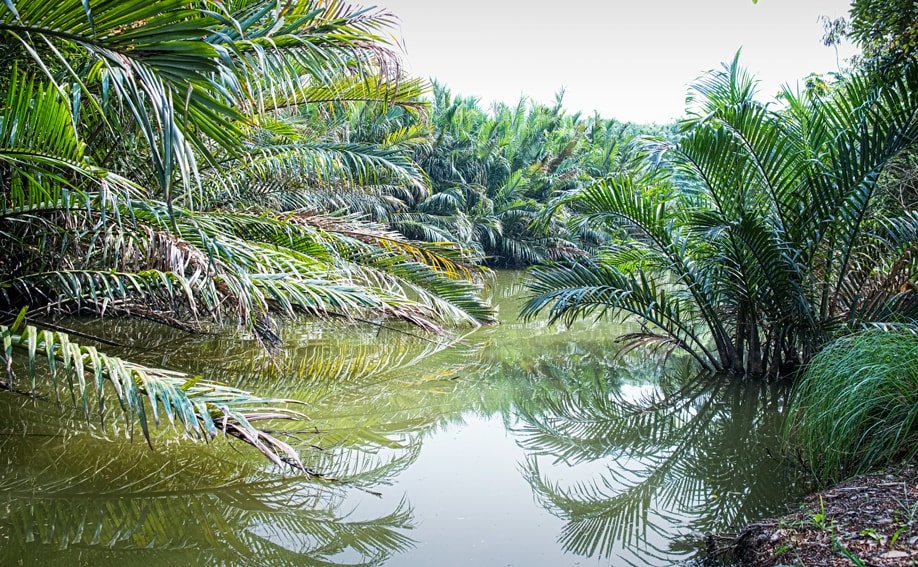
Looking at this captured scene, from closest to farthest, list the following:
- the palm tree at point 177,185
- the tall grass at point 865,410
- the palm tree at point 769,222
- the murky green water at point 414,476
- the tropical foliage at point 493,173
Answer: the palm tree at point 177,185, the murky green water at point 414,476, the tall grass at point 865,410, the palm tree at point 769,222, the tropical foliage at point 493,173

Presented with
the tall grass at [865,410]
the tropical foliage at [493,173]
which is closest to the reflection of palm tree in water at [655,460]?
the tall grass at [865,410]

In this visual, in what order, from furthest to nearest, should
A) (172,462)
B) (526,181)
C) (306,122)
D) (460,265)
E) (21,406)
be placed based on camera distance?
(526,181)
(306,122)
(460,265)
(21,406)
(172,462)

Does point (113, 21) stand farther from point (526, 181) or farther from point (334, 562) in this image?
point (526, 181)

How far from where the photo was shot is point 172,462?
3783mm

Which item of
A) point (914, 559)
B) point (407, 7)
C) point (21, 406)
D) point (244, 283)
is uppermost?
point (407, 7)

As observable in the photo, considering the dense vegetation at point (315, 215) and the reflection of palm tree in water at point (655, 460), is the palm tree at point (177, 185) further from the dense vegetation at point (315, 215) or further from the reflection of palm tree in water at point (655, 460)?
the reflection of palm tree in water at point (655, 460)

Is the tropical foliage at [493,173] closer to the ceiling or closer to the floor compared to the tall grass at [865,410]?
closer to the ceiling

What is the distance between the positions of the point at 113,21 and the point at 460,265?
506cm

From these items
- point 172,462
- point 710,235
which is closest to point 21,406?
point 172,462

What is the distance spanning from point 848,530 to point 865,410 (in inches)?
35.4

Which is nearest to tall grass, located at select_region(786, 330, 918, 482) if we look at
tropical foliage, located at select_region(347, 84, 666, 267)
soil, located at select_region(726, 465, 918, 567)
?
soil, located at select_region(726, 465, 918, 567)

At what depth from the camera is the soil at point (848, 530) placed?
7.41ft

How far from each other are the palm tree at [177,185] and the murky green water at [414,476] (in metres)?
0.38

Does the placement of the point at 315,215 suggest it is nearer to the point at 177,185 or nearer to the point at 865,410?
the point at 177,185
